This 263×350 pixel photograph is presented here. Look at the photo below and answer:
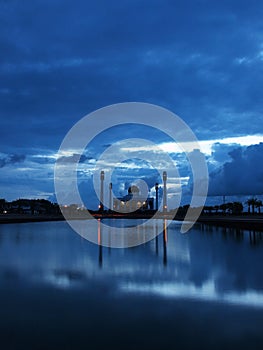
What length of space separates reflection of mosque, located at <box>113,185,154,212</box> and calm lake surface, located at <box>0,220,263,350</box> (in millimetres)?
154298

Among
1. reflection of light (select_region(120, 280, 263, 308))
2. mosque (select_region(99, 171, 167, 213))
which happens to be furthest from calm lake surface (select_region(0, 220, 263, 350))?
mosque (select_region(99, 171, 167, 213))

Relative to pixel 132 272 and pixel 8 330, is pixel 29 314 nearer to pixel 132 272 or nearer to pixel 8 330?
pixel 8 330

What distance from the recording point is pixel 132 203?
17688cm

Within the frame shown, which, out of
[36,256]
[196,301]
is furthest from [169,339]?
[36,256]

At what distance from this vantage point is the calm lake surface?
322 inches

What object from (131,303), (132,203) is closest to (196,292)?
(131,303)

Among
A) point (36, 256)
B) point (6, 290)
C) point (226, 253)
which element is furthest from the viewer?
point (226, 253)

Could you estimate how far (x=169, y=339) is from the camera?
26.8 feet

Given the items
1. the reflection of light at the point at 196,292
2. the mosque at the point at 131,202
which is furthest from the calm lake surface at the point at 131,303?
the mosque at the point at 131,202

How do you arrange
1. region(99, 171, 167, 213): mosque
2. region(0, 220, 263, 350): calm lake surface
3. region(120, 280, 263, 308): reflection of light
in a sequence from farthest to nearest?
region(99, 171, 167, 213): mosque < region(120, 280, 263, 308): reflection of light < region(0, 220, 263, 350): calm lake surface

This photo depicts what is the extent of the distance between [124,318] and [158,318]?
849 mm

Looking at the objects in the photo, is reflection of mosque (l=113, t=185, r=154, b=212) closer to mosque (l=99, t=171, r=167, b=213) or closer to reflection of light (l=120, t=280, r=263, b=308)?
mosque (l=99, t=171, r=167, b=213)

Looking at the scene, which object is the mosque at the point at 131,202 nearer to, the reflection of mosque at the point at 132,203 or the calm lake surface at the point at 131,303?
the reflection of mosque at the point at 132,203

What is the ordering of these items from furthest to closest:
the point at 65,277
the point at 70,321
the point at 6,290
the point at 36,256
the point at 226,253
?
the point at 226,253 < the point at 36,256 < the point at 65,277 < the point at 6,290 < the point at 70,321
